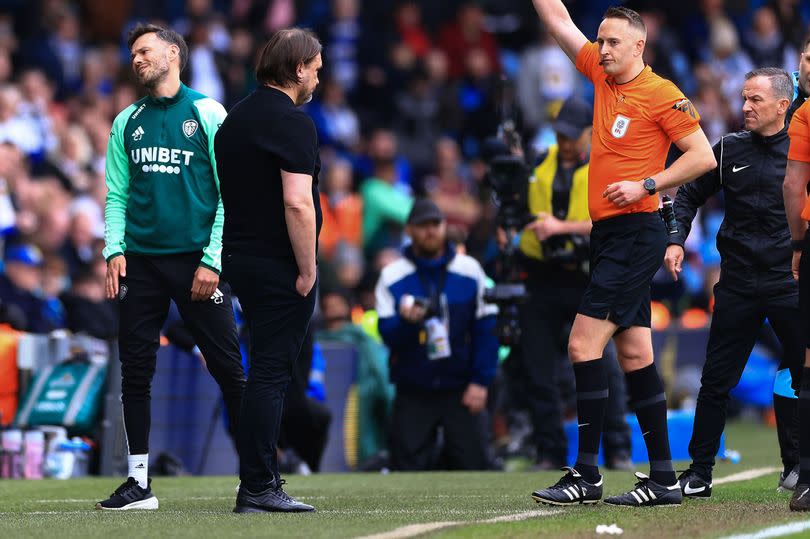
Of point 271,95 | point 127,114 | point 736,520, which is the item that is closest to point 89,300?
point 127,114

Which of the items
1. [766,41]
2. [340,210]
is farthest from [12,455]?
[766,41]

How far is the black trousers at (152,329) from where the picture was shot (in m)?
8.10

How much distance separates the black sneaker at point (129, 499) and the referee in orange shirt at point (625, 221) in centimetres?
191

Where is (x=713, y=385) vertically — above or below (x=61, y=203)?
below

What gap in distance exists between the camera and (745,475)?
9820mm

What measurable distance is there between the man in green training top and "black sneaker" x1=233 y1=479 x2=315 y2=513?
2.49ft

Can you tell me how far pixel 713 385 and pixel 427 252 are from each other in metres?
3.86

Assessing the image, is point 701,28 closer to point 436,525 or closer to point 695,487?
point 695,487

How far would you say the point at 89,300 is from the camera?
44.4 ft

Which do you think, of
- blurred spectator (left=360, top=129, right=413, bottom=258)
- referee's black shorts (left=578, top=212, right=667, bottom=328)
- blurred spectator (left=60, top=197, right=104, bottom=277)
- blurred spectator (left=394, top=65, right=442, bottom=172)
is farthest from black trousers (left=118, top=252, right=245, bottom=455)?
blurred spectator (left=394, top=65, right=442, bottom=172)

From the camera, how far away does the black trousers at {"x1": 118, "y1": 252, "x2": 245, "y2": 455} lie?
8.10 metres

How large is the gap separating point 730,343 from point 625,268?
1166 millimetres

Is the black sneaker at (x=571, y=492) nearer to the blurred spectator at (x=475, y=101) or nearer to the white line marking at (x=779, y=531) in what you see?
the white line marking at (x=779, y=531)

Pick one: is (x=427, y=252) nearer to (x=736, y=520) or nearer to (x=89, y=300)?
(x=89, y=300)
